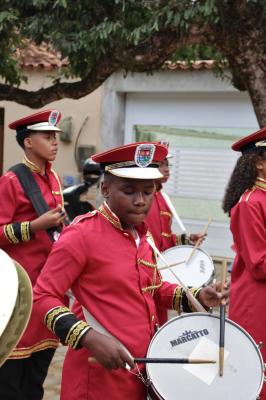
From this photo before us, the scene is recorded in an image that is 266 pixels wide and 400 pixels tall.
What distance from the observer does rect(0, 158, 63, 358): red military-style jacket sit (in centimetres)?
372

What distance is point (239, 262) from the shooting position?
3430 mm

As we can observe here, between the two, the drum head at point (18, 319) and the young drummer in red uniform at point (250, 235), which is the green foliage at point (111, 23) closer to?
the young drummer in red uniform at point (250, 235)

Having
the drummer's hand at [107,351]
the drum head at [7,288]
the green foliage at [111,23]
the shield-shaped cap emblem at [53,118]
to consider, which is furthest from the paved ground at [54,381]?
the drum head at [7,288]

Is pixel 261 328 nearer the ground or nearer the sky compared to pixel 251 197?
nearer the ground

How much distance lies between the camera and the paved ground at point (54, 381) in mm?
4555

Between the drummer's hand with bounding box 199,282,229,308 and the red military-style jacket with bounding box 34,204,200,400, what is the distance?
0.22 meters

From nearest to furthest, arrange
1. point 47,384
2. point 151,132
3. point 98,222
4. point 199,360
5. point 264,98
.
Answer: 1. point 199,360
2. point 98,222
3. point 47,384
4. point 264,98
5. point 151,132

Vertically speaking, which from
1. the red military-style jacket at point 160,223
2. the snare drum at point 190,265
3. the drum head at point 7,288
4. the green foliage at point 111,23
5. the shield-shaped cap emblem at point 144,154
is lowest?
the snare drum at point 190,265

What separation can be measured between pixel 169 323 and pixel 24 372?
5.77ft

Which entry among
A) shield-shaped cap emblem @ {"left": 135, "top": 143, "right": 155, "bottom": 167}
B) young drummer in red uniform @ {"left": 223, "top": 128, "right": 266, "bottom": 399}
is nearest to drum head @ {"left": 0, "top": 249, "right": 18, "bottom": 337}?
shield-shaped cap emblem @ {"left": 135, "top": 143, "right": 155, "bottom": 167}

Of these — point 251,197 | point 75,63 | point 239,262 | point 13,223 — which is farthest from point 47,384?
point 75,63

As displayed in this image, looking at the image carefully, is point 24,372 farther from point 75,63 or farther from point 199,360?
point 75,63

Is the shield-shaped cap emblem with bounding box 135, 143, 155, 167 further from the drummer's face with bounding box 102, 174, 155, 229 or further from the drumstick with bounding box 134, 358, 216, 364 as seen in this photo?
the drumstick with bounding box 134, 358, 216, 364

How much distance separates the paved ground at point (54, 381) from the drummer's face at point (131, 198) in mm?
2466
